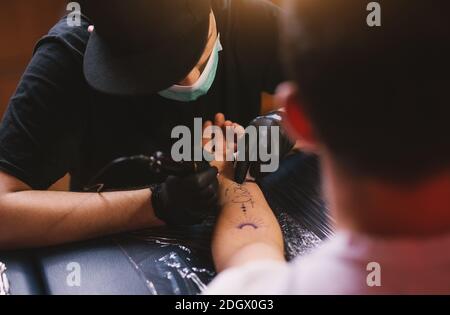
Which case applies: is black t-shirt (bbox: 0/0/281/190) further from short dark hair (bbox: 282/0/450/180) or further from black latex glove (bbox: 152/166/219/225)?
short dark hair (bbox: 282/0/450/180)

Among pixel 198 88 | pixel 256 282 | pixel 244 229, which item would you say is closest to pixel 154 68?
pixel 198 88

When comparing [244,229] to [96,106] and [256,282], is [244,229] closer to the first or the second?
[256,282]

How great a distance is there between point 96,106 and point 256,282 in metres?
0.68

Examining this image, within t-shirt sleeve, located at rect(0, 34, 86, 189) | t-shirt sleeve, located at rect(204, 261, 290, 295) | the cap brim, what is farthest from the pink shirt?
t-shirt sleeve, located at rect(0, 34, 86, 189)

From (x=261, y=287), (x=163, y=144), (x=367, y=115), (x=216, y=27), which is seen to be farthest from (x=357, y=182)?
(x=216, y=27)

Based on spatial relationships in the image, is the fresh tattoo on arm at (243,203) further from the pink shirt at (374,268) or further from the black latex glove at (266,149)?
the pink shirt at (374,268)

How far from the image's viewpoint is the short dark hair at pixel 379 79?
1.43 ft

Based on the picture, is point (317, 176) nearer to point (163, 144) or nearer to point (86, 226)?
point (163, 144)

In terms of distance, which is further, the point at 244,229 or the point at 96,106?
the point at 96,106

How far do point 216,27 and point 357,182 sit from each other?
0.86 meters

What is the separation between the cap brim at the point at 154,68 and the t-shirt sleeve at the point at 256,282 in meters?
0.43

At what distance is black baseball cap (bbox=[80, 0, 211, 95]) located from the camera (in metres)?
0.86

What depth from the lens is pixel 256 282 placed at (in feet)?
1.95

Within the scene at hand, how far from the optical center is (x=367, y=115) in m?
0.47
